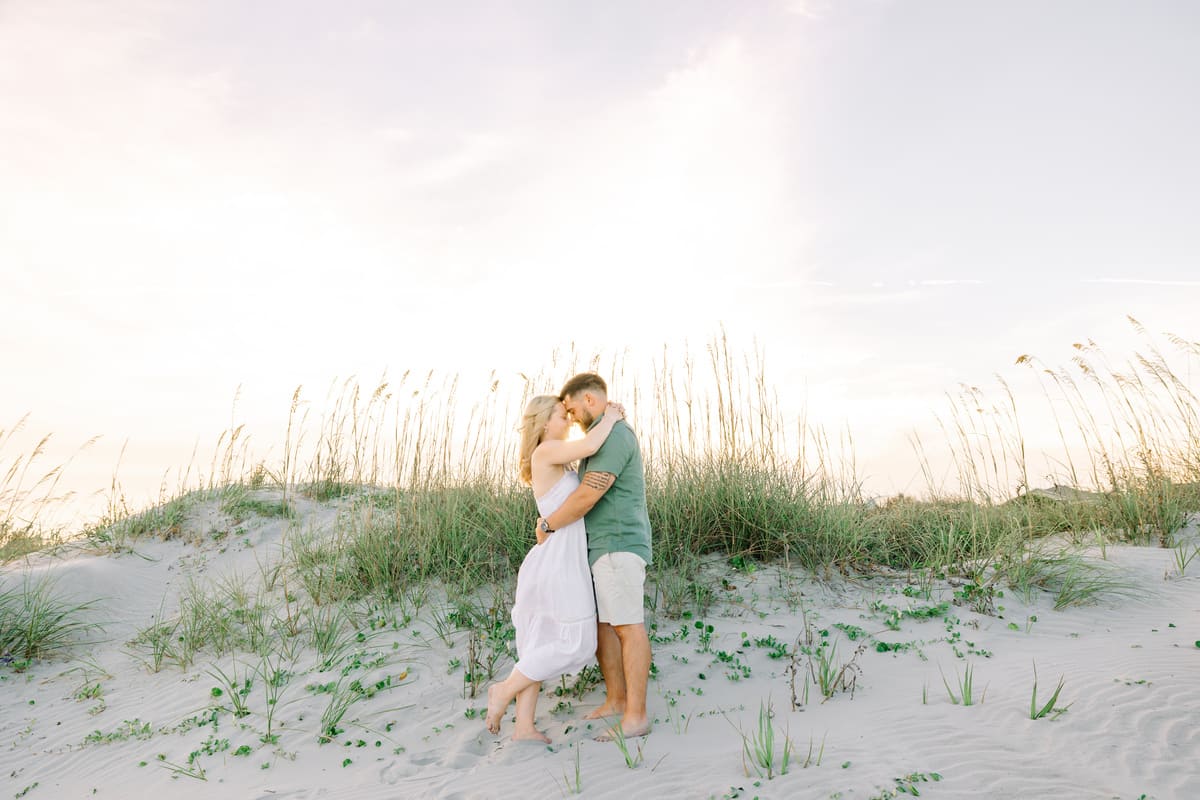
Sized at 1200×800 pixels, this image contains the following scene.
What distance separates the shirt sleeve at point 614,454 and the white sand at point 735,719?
1.50m

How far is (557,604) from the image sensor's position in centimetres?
422

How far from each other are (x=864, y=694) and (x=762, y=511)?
6.63 ft

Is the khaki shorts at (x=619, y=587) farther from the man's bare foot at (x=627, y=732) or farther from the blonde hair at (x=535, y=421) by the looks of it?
the blonde hair at (x=535, y=421)

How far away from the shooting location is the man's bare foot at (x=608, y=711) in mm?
4367

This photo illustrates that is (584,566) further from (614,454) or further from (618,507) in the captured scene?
(614,454)

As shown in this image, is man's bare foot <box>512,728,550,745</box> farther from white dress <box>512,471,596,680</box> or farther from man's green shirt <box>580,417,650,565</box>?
man's green shirt <box>580,417,650,565</box>

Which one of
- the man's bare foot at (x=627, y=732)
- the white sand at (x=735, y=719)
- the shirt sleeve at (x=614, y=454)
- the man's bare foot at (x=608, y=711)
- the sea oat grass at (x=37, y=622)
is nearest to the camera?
the white sand at (x=735, y=719)

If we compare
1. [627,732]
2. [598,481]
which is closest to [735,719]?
[627,732]

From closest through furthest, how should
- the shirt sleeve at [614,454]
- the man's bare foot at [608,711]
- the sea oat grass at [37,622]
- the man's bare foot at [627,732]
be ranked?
the man's bare foot at [627,732] → the shirt sleeve at [614,454] → the man's bare foot at [608,711] → the sea oat grass at [37,622]

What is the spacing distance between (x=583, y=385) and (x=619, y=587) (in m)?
1.19

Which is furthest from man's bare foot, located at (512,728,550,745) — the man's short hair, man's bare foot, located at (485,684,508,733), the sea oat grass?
the sea oat grass

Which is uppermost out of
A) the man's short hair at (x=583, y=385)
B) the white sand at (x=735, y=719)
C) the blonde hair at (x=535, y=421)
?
the man's short hair at (x=583, y=385)

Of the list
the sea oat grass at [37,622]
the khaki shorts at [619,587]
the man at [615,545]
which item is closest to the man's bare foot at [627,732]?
the man at [615,545]

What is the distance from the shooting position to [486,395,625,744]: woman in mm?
4172
